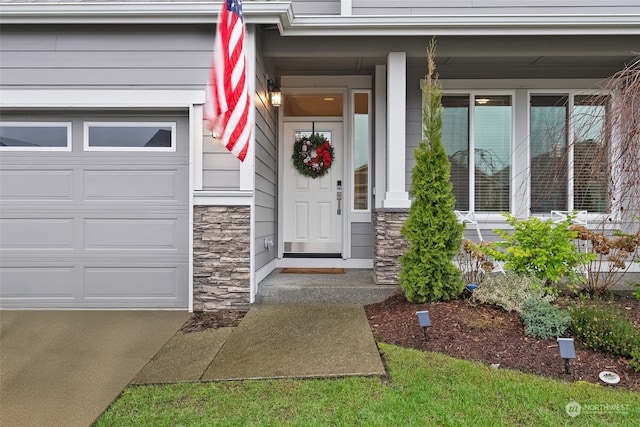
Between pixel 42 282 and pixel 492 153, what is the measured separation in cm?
568

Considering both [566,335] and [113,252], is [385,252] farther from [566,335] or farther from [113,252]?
[113,252]

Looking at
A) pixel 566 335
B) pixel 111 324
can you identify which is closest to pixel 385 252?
pixel 566 335

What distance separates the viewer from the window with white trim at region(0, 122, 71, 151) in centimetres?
435

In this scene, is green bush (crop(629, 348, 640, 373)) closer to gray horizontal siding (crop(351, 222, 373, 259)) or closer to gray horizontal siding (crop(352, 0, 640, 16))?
gray horizontal siding (crop(351, 222, 373, 259))

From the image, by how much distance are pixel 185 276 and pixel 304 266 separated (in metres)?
1.90

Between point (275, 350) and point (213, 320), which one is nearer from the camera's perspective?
point (275, 350)

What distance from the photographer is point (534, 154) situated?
538cm

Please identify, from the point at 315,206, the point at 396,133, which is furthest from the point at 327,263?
the point at 396,133

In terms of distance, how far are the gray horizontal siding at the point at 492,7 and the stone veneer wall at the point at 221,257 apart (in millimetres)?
2952

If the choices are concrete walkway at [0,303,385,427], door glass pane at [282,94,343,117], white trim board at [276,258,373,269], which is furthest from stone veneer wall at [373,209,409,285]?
door glass pane at [282,94,343,117]

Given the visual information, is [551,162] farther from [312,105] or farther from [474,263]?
[312,105]

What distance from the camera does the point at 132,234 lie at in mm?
4336

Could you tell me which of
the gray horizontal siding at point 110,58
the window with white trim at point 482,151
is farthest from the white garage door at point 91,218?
the window with white trim at point 482,151

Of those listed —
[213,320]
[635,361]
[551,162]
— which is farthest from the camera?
[551,162]
